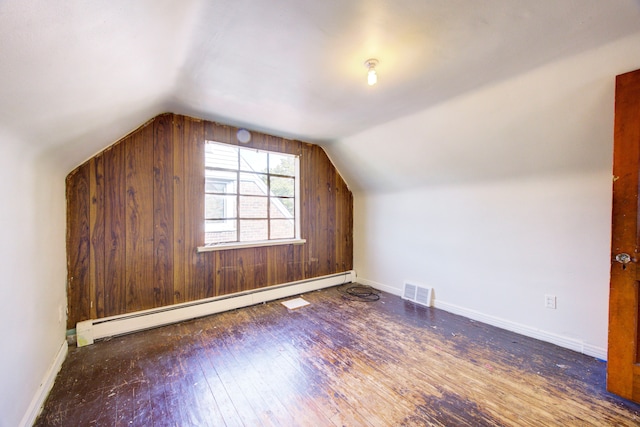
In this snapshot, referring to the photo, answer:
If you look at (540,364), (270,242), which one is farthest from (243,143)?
(540,364)

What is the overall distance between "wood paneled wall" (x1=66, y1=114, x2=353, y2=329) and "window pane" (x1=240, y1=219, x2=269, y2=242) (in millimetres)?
175

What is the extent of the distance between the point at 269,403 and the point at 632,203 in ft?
8.59

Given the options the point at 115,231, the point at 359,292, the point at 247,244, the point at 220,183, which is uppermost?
the point at 220,183

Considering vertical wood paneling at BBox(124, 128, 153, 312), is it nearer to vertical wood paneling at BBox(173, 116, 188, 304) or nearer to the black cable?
vertical wood paneling at BBox(173, 116, 188, 304)

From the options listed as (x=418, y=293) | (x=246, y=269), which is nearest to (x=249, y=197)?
(x=246, y=269)

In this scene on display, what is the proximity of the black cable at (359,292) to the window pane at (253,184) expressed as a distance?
185 centimetres

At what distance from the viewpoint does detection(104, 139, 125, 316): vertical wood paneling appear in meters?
2.49

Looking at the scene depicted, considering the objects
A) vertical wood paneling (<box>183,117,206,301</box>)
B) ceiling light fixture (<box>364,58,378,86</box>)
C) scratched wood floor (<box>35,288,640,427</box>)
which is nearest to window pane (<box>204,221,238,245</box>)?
vertical wood paneling (<box>183,117,206,301</box>)

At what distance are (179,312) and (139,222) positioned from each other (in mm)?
1048

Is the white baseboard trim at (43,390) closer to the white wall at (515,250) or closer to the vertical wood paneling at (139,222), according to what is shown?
the vertical wood paneling at (139,222)

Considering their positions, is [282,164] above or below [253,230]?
above

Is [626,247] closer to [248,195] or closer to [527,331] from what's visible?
[527,331]

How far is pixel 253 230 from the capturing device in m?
3.45

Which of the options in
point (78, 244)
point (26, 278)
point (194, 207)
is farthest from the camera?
point (194, 207)
